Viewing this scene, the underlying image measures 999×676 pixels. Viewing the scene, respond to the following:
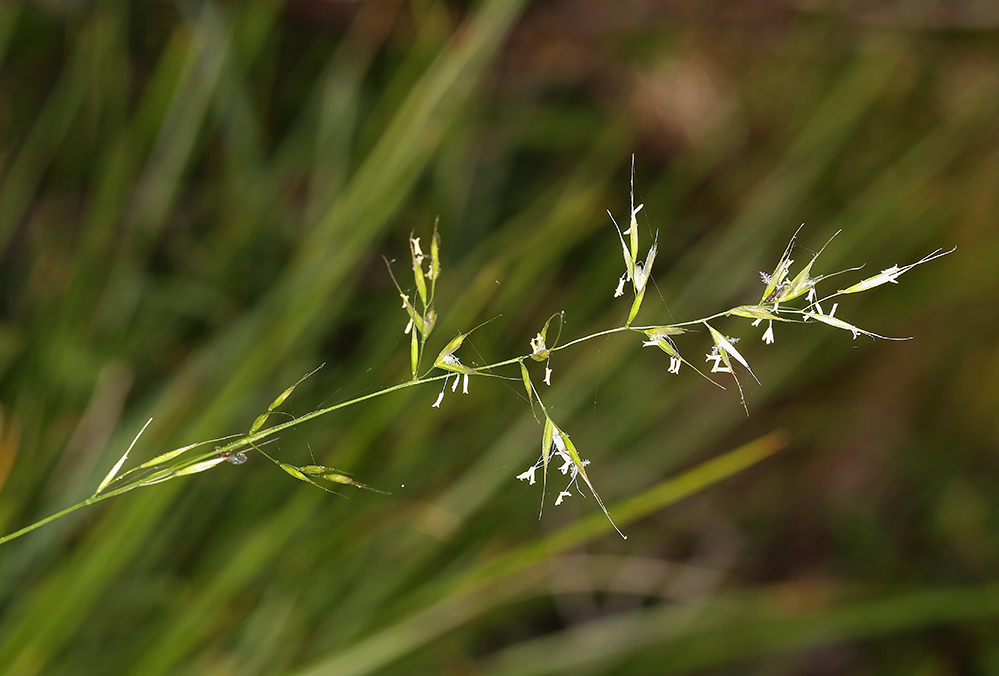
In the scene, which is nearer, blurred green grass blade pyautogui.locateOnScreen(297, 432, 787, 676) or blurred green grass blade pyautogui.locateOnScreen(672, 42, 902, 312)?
blurred green grass blade pyautogui.locateOnScreen(297, 432, 787, 676)

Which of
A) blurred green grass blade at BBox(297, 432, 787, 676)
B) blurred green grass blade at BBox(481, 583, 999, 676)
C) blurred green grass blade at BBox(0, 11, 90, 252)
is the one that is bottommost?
blurred green grass blade at BBox(481, 583, 999, 676)

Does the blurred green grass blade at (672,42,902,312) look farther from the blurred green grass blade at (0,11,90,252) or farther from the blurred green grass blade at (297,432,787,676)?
the blurred green grass blade at (0,11,90,252)

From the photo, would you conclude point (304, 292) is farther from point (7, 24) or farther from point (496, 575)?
point (7, 24)

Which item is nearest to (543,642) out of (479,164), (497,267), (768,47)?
(497,267)

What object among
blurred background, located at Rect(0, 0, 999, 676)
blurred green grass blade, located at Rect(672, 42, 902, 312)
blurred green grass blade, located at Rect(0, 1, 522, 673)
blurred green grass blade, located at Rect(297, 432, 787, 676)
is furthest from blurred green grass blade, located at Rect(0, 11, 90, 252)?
blurred green grass blade, located at Rect(672, 42, 902, 312)

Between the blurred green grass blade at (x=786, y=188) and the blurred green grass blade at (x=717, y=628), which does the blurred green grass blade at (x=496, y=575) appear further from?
the blurred green grass blade at (x=786, y=188)

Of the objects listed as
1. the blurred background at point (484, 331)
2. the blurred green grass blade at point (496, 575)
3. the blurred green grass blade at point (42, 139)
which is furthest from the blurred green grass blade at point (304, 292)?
the blurred green grass blade at point (42, 139)

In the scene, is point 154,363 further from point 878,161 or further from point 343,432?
point 878,161

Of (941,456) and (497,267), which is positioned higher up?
(497,267)

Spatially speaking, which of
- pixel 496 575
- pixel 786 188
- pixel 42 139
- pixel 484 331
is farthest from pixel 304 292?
pixel 786 188
